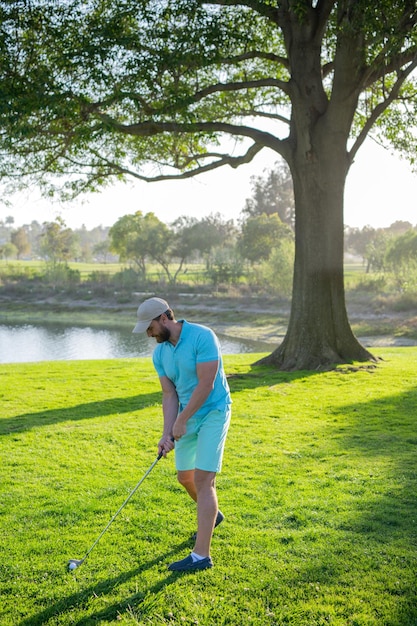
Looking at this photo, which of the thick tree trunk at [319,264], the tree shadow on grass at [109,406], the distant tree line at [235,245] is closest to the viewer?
the tree shadow on grass at [109,406]

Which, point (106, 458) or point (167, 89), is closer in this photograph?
point (106, 458)

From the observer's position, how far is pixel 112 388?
46.1 ft

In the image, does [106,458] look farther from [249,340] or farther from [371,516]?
[249,340]

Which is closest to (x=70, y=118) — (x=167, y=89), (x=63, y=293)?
(x=167, y=89)

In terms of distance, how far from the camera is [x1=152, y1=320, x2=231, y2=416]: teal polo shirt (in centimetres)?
493

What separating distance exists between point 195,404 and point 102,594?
154 centimetres

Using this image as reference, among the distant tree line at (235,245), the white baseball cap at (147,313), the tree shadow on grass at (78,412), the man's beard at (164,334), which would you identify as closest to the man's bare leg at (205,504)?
the man's beard at (164,334)

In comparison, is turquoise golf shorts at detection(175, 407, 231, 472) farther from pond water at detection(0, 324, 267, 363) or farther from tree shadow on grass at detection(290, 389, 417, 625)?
pond water at detection(0, 324, 267, 363)

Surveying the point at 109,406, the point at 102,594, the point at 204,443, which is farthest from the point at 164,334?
the point at 109,406

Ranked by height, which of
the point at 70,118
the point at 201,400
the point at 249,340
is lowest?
the point at 249,340

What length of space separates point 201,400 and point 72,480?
3.10 metres

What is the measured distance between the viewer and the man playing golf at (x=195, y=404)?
489cm

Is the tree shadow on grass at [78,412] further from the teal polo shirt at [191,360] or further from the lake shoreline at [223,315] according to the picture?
the lake shoreline at [223,315]

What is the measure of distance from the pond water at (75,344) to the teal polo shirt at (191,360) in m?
21.9
